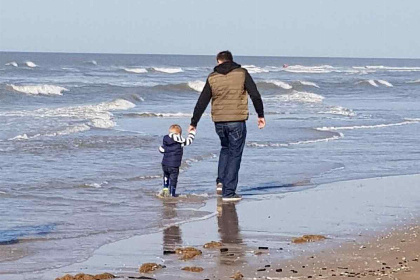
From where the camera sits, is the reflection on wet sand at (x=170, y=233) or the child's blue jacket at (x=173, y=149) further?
the child's blue jacket at (x=173, y=149)

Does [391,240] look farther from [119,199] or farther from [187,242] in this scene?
[119,199]

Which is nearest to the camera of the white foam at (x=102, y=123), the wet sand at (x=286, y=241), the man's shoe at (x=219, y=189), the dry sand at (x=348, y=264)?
the dry sand at (x=348, y=264)

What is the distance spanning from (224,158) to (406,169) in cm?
387

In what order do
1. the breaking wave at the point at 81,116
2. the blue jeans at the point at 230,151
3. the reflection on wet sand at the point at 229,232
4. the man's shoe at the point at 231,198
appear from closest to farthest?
1. the reflection on wet sand at the point at 229,232
2. the blue jeans at the point at 230,151
3. the man's shoe at the point at 231,198
4. the breaking wave at the point at 81,116

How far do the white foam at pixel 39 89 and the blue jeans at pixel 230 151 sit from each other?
2478cm

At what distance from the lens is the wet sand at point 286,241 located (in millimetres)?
5711

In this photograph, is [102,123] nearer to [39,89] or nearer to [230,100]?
[230,100]

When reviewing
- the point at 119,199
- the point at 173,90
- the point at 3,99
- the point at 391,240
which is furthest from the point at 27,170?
the point at 173,90

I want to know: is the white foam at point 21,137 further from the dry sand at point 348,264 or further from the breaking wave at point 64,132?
the dry sand at point 348,264

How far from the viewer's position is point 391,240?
6.75 m

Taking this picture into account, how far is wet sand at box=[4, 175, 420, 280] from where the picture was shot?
5.71 metres

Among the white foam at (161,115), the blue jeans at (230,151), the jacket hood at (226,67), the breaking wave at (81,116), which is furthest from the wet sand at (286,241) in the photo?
the white foam at (161,115)

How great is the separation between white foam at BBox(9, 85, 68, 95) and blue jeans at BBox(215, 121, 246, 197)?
24.8 m

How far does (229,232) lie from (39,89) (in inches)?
1134
